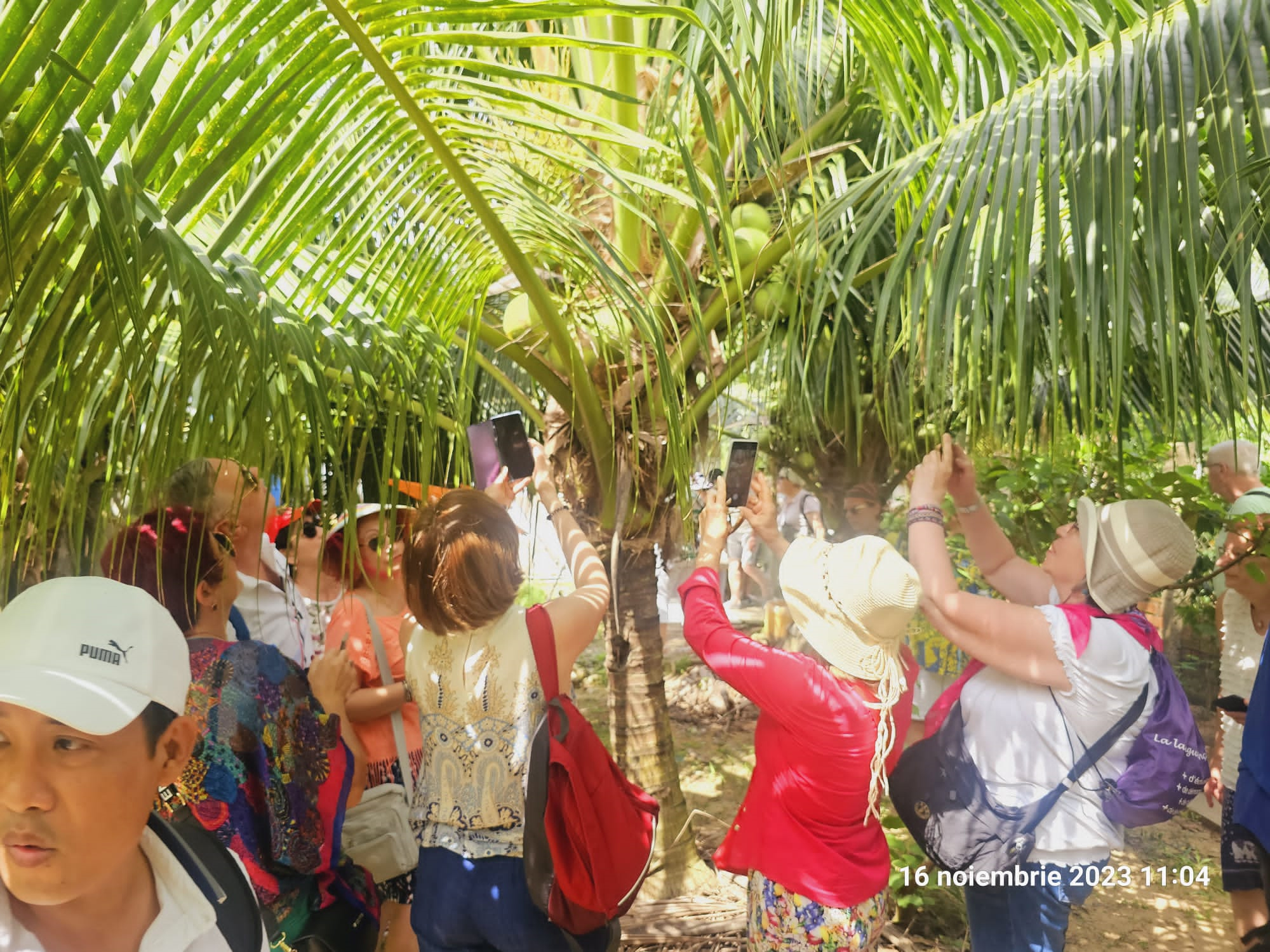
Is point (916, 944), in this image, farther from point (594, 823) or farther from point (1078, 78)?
point (1078, 78)

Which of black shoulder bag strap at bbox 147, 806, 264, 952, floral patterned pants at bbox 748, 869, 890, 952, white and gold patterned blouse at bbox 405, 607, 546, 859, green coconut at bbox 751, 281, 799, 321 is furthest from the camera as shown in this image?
green coconut at bbox 751, 281, 799, 321

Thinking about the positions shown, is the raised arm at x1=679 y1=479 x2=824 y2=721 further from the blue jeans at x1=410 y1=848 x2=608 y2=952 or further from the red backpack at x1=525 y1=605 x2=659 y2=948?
the blue jeans at x1=410 y1=848 x2=608 y2=952

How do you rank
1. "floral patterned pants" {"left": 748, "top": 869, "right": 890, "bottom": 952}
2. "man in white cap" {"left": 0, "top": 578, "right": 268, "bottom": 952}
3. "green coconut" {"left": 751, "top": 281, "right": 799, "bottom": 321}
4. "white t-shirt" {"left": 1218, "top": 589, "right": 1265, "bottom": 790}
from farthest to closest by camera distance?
"white t-shirt" {"left": 1218, "top": 589, "right": 1265, "bottom": 790} → "green coconut" {"left": 751, "top": 281, "right": 799, "bottom": 321} → "floral patterned pants" {"left": 748, "top": 869, "right": 890, "bottom": 952} → "man in white cap" {"left": 0, "top": 578, "right": 268, "bottom": 952}

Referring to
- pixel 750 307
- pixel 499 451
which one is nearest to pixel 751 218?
pixel 750 307

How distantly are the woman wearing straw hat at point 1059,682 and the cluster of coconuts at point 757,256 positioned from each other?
68cm

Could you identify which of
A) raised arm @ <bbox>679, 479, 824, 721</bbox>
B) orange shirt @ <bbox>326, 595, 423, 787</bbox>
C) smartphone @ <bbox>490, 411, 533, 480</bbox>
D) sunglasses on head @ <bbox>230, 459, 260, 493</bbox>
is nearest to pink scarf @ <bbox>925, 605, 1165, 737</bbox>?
raised arm @ <bbox>679, 479, 824, 721</bbox>

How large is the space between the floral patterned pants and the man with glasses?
3.75 ft

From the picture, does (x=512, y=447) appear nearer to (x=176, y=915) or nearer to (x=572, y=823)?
(x=572, y=823)

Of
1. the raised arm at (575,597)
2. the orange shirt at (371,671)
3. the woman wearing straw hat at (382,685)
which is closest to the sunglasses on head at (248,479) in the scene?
the woman wearing straw hat at (382,685)

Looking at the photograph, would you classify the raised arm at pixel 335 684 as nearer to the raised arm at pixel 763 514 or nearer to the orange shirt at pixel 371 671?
the orange shirt at pixel 371 671

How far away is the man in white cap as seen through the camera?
2.94 ft

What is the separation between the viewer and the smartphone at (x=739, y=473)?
2.11 m

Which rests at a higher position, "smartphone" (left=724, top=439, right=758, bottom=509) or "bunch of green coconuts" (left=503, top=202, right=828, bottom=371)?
"bunch of green coconuts" (left=503, top=202, right=828, bottom=371)

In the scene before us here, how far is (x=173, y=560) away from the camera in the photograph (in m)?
1.65
